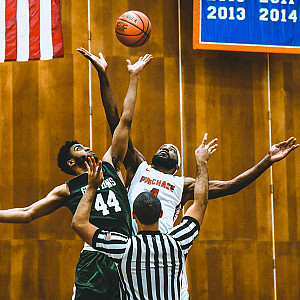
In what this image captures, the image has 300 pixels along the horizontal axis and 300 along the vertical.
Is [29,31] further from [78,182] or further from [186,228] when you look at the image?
[186,228]

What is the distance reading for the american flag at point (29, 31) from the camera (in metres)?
8.13

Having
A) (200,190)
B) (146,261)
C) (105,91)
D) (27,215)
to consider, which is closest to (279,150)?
(200,190)

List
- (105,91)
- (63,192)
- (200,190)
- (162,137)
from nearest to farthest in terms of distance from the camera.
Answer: (200,190) < (63,192) < (105,91) < (162,137)

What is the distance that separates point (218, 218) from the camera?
28.6ft

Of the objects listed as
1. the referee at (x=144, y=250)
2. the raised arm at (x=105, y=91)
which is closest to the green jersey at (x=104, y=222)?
the raised arm at (x=105, y=91)

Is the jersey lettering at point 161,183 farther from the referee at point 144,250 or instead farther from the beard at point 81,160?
the referee at point 144,250

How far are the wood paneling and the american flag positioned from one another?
1.54 ft

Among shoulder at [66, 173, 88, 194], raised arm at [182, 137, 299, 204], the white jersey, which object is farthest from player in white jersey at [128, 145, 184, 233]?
shoulder at [66, 173, 88, 194]

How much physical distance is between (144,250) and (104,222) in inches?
49.3

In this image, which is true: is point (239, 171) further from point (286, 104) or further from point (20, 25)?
point (20, 25)

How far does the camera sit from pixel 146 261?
3.74m

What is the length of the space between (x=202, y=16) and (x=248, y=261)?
375cm

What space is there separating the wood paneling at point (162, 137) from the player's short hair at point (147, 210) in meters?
4.88

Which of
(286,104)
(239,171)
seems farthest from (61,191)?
(286,104)
